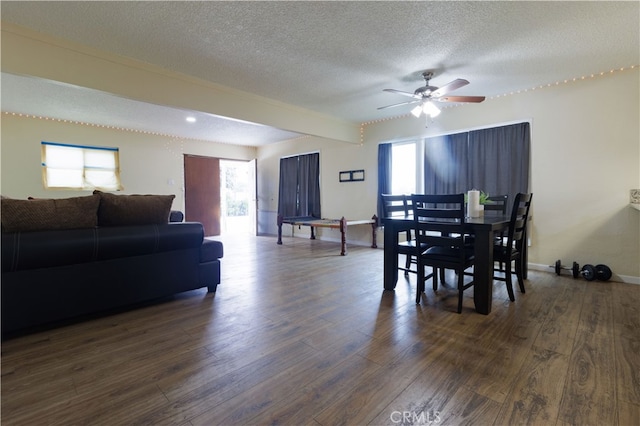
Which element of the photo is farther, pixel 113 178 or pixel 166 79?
pixel 113 178

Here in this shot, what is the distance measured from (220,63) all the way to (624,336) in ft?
14.2

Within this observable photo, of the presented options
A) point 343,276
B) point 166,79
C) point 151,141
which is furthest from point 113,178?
point 343,276

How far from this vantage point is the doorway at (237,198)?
8.20 meters

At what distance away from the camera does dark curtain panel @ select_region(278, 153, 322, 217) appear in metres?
7.06

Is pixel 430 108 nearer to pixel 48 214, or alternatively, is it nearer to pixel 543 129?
pixel 543 129

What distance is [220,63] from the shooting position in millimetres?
3299

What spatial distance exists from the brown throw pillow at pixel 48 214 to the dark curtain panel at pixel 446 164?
4664 millimetres

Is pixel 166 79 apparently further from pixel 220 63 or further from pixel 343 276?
pixel 343 276

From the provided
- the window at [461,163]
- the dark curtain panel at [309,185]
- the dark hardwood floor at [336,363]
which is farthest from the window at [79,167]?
the window at [461,163]

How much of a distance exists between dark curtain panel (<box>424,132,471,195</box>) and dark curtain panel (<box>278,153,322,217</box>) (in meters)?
2.70

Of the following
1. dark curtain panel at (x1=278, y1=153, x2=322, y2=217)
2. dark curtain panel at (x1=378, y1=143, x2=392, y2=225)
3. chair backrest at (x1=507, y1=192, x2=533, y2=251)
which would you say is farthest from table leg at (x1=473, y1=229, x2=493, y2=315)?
dark curtain panel at (x1=278, y1=153, x2=322, y2=217)

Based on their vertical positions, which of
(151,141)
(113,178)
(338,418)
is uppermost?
(151,141)

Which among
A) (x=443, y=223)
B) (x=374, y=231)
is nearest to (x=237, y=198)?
(x=374, y=231)

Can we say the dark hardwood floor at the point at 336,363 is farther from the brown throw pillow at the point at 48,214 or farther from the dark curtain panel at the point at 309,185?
the dark curtain panel at the point at 309,185
